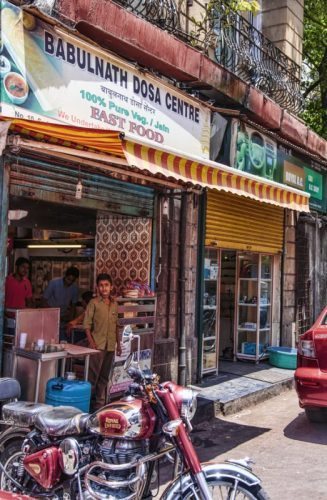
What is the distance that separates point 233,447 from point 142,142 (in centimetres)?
345

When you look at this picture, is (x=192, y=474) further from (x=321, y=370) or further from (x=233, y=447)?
(x=321, y=370)

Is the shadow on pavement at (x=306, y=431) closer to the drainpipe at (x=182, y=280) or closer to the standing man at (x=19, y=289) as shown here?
the drainpipe at (x=182, y=280)

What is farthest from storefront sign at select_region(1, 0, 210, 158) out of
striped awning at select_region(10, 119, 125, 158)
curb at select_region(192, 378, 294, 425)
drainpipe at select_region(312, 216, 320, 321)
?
drainpipe at select_region(312, 216, 320, 321)

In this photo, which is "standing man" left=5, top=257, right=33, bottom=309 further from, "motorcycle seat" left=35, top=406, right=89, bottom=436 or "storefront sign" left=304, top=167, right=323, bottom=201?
"storefront sign" left=304, top=167, right=323, bottom=201

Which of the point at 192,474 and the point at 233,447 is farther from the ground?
the point at 192,474

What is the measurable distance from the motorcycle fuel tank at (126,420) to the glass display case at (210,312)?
5.66 metres

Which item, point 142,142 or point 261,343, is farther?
point 261,343

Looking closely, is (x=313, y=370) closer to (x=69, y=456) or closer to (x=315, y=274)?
(x=69, y=456)

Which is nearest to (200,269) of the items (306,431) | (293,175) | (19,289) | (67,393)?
(19,289)

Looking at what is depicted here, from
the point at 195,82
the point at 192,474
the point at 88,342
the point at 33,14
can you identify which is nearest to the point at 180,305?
the point at 88,342

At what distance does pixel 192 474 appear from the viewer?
319 centimetres

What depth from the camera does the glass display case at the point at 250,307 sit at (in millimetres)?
10812

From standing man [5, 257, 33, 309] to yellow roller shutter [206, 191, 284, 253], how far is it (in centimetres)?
Result: 287

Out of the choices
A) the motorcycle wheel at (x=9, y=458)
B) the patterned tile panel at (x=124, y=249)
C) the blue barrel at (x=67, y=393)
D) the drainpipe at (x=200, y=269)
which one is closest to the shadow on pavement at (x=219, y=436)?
the blue barrel at (x=67, y=393)
